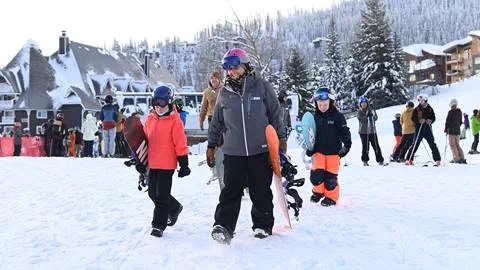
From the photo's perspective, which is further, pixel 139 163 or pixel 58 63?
pixel 58 63

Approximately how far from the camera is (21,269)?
4.07m

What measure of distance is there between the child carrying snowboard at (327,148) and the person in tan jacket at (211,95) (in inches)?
60.7

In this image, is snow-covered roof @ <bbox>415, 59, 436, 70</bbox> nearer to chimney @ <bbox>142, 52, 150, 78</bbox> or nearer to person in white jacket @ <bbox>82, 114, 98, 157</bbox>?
chimney @ <bbox>142, 52, 150, 78</bbox>

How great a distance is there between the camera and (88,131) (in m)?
19.3

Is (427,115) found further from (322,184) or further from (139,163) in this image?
(139,163)

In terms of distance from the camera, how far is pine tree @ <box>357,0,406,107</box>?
158 feet

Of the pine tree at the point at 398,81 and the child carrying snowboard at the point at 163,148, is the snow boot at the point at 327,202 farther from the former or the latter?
the pine tree at the point at 398,81

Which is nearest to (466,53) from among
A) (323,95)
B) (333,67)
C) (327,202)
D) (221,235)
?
(333,67)

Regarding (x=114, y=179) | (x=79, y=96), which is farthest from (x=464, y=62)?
(x=114, y=179)

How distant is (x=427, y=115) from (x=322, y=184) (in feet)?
22.1

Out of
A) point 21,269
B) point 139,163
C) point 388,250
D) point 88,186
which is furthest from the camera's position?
point 88,186

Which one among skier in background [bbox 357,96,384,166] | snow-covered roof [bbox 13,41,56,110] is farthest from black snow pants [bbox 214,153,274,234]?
snow-covered roof [bbox 13,41,56,110]

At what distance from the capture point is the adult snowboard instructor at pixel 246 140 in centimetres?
493

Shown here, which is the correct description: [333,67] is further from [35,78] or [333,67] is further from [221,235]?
[221,235]
